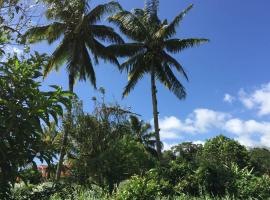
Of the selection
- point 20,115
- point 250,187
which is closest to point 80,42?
point 250,187

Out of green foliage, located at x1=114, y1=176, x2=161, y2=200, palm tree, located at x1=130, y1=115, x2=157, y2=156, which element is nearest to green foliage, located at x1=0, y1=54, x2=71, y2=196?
green foliage, located at x1=114, y1=176, x2=161, y2=200

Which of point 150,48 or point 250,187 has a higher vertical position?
point 150,48

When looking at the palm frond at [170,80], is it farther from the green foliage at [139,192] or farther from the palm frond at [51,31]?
the green foliage at [139,192]

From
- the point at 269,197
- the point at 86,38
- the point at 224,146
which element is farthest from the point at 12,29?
the point at 224,146

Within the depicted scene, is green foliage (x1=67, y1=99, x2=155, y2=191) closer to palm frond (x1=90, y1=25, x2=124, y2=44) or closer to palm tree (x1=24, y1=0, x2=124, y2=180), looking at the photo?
palm tree (x1=24, y1=0, x2=124, y2=180)

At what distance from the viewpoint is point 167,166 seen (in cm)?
1577

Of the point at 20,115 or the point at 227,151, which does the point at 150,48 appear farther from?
the point at 20,115

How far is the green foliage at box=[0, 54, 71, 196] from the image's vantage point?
435 centimetres

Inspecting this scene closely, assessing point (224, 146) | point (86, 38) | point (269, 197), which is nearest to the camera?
point (269, 197)

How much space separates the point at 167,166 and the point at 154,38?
17.2 metres

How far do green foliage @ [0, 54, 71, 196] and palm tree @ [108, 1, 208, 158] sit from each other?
26.4 metres

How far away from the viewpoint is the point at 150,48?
31938mm

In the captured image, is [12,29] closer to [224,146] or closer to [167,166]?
[167,166]

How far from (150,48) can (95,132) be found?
701 cm
